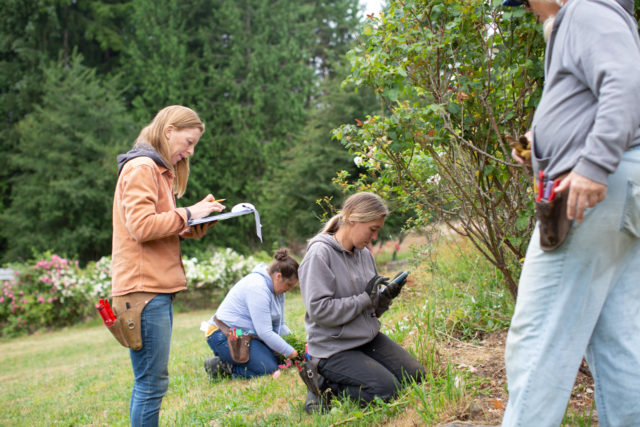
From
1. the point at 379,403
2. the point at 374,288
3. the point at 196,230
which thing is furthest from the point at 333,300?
the point at 196,230

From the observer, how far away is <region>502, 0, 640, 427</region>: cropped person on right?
156 centimetres

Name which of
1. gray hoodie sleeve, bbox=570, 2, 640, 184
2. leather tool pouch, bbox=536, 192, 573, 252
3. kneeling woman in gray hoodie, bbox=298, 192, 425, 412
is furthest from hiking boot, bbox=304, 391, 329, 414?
gray hoodie sleeve, bbox=570, 2, 640, 184

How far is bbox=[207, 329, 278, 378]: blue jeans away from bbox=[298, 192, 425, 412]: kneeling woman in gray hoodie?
48.5 inches

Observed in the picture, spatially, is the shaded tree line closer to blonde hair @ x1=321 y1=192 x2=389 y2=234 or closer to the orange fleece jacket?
blonde hair @ x1=321 y1=192 x2=389 y2=234

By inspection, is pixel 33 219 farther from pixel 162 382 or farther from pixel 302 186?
pixel 162 382

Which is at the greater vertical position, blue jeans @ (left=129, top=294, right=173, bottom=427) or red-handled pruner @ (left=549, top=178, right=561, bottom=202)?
red-handled pruner @ (left=549, top=178, right=561, bottom=202)

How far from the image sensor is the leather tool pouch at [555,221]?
1647mm

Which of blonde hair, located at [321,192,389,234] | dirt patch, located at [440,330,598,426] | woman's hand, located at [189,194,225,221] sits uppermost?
woman's hand, located at [189,194,225,221]

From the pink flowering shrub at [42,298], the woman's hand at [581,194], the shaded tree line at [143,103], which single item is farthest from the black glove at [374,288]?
the shaded tree line at [143,103]

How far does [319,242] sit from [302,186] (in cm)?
1184

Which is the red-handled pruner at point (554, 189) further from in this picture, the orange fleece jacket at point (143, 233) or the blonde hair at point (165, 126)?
the blonde hair at point (165, 126)

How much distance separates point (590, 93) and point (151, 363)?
→ 214cm

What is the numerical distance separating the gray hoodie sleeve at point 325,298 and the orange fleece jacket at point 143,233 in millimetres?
893

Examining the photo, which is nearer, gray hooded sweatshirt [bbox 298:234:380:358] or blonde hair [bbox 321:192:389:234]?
gray hooded sweatshirt [bbox 298:234:380:358]
